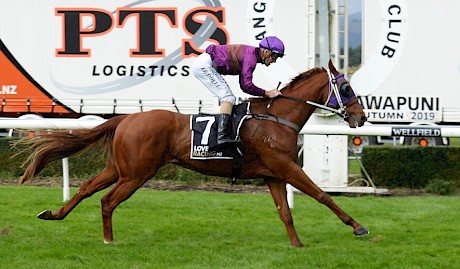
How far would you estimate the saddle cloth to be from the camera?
7.24 meters

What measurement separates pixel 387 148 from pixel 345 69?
1.15 meters

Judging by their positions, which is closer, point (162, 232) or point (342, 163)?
point (162, 232)

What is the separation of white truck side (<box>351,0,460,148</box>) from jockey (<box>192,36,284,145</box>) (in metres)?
7.16

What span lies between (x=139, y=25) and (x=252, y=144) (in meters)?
7.97

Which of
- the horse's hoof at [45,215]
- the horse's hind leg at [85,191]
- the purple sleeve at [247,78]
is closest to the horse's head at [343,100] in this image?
the purple sleeve at [247,78]

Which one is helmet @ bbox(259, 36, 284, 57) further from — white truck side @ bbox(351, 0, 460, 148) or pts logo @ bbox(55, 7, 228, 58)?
pts logo @ bbox(55, 7, 228, 58)

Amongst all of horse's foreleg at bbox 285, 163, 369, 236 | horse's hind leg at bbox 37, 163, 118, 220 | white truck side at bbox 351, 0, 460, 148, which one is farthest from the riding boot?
white truck side at bbox 351, 0, 460, 148

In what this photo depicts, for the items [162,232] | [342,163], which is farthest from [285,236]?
[342,163]

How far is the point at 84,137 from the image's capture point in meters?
7.58

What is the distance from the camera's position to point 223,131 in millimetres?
7168

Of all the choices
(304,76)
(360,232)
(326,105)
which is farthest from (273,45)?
(360,232)

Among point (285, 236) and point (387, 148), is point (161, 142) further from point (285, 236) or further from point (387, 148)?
point (387, 148)

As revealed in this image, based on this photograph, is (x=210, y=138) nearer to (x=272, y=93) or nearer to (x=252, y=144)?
(x=252, y=144)

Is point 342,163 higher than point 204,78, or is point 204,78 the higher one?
point 204,78
